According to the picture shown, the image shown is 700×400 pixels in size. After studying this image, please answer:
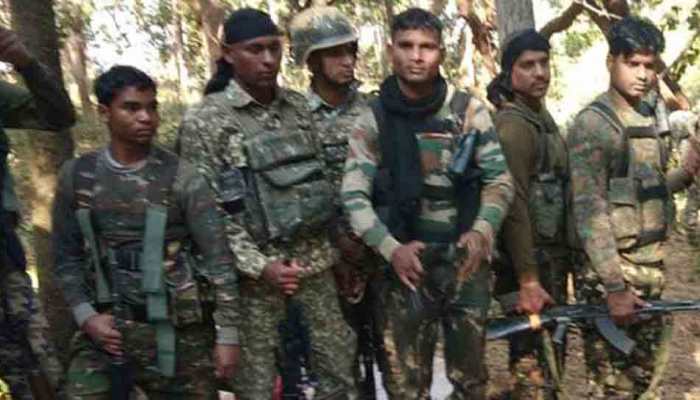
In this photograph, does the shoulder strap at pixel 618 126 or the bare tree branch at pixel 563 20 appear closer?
the shoulder strap at pixel 618 126

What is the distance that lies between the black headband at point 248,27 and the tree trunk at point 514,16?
9.80 feet

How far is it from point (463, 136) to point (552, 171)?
2.12 feet

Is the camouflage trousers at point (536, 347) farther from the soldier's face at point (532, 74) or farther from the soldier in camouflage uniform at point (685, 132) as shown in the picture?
the soldier in camouflage uniform at point (685, 132)

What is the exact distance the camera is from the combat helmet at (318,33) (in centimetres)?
396

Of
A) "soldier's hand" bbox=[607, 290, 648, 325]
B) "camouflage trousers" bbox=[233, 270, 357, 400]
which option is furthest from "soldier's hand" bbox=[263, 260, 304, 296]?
"soldier's hand" bbox=[607, 290, 648, 325]

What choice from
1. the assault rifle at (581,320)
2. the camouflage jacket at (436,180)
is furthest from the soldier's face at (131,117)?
the assault rifle at (581,320)

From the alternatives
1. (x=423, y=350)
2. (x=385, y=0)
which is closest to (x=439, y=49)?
(x=423, y=350)

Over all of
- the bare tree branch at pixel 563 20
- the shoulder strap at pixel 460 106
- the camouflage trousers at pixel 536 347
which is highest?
the bare tree branch at pixel 563 20

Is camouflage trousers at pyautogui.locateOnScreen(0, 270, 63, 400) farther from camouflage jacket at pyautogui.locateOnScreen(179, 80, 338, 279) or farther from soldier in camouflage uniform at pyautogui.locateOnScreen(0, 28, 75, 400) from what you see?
camouflage jacket at pyautogui.locateOnScreen(179, 80, 338, 279)

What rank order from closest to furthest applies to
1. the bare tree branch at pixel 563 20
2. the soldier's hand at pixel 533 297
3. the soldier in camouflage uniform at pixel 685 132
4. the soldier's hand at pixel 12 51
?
the soldier's hand at pixel 12 51 < the soldier's hand at pixel 533 297 < the soldier in camouflage uniform at pixel 685 132 < the bare tree branch at pixel 563 20

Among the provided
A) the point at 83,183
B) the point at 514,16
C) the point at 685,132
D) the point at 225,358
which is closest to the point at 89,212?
the point at 83,183

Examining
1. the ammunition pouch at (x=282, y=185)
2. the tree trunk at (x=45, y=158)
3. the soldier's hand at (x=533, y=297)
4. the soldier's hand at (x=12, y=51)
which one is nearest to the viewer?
the soldier's hand at (x=12, y=51)

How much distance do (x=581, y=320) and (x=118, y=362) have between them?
2.04m

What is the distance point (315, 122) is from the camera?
3928 millimetres
